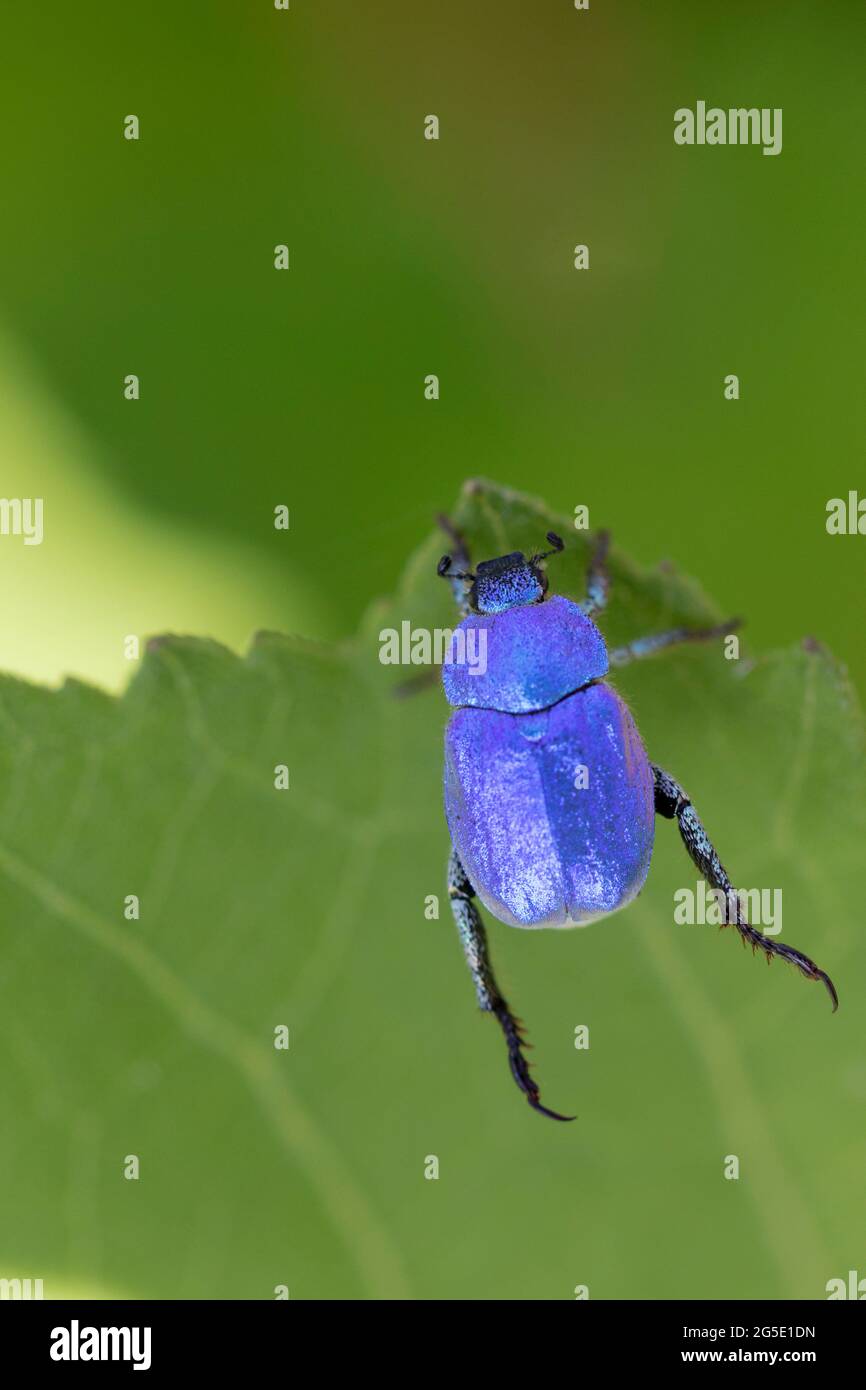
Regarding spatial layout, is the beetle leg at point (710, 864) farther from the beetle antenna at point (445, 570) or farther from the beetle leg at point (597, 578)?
the beetle antenna at point (445, 570)


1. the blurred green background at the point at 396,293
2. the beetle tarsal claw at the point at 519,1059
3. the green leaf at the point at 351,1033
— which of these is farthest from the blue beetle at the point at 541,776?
the blurred green background at the point at 396,293

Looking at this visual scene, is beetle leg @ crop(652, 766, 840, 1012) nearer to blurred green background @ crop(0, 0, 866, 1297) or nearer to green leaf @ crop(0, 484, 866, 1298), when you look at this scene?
green leaf @ crop(0, 484, 866, 1298)

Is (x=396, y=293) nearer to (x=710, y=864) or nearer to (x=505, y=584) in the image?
(x=505, y=584)

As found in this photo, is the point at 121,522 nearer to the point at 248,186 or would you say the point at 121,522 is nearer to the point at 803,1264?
the point at 248,186

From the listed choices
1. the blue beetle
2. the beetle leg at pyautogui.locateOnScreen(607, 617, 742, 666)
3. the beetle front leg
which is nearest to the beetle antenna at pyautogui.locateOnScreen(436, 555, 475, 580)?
the blue beetle

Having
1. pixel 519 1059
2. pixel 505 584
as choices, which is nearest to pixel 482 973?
pixel 519 1059
